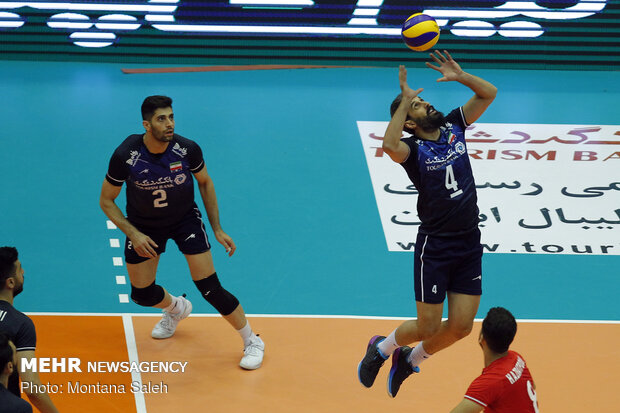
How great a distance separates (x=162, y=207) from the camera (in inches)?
283

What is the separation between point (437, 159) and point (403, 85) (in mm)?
640

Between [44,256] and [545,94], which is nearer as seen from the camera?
[44,256]

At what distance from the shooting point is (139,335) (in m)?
7.99

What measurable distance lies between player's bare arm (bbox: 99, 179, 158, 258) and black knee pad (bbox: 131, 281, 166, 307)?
1.64 feet

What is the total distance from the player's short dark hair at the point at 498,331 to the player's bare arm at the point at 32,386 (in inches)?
106

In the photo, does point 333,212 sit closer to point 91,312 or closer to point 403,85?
point 91,312

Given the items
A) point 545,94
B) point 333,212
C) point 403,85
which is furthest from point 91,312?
point 545,94

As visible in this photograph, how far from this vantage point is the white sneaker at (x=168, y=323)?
7.92 metres

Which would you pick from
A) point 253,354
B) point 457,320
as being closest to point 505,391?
point 457,320

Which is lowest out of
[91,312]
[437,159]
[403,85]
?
[91,312]

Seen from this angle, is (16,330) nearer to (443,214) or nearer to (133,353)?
(133,353)

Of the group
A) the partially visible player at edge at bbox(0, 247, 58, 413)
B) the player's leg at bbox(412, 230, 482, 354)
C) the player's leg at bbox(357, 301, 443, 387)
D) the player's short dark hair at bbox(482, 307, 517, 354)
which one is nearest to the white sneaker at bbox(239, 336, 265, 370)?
the player's leg at bbox(357, 301, 443, 387)

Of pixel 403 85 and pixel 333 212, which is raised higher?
pixel 403 85

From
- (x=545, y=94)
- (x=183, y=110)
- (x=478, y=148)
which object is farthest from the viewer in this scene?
(x=545, y=94)
